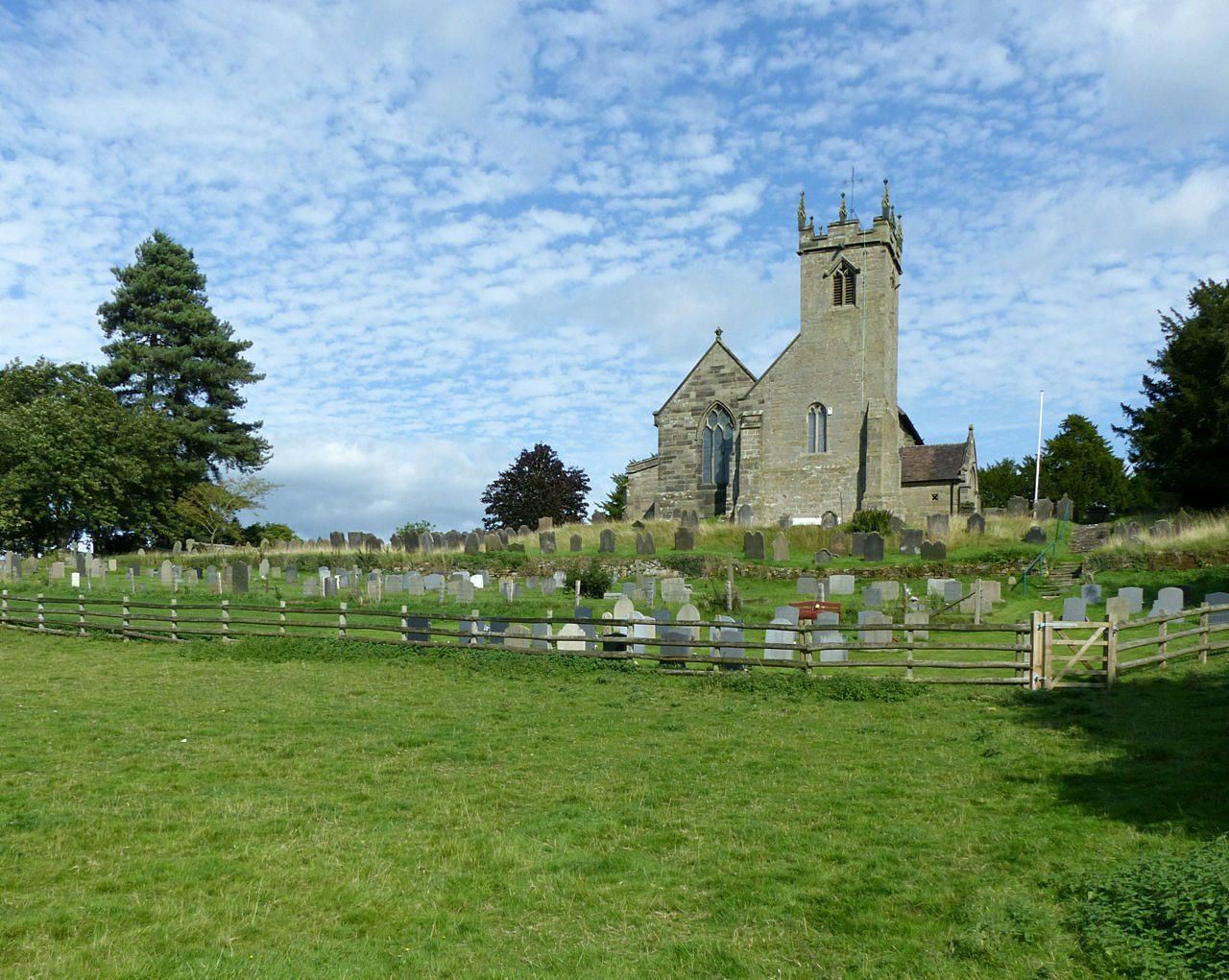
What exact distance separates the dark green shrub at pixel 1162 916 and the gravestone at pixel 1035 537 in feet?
91.4

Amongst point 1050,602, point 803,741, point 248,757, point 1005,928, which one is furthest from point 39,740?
point 1050,602

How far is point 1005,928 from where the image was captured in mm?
6609

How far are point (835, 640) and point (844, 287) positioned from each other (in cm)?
2769

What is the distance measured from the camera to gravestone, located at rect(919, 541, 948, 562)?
1243 inches

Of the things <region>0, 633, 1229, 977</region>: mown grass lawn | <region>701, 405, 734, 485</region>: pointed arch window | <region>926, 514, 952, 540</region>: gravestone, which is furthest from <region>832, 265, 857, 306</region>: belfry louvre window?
<region>0, 633, 1229, 977</region>: mown grass lawn

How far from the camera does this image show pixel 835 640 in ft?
69.2

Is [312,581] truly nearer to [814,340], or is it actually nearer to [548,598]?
[548,598]

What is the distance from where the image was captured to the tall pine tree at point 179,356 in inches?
2249

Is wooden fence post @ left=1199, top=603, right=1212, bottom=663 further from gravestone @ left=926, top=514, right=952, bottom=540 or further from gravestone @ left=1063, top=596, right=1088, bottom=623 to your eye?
gravestone @ left=926, top=514, right=952, bottom=540

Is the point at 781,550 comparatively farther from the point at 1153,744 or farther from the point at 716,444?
the point at 1153,744

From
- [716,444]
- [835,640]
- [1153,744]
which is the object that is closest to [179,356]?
[716,444]

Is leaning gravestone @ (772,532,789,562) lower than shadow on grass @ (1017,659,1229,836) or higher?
higher

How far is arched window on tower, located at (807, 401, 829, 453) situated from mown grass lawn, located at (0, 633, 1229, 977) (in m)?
29.1

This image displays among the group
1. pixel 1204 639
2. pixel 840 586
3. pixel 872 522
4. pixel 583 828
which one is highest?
pixel 872 522
